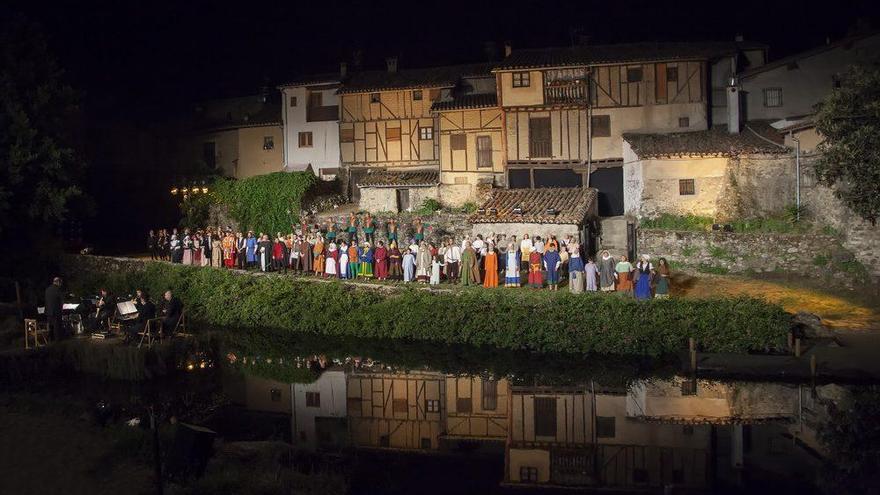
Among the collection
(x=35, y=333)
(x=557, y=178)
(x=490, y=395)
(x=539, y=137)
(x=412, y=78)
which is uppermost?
(x=412, y=78)

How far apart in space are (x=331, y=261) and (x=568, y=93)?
1348 centimetres

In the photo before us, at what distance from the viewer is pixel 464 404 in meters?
21.2

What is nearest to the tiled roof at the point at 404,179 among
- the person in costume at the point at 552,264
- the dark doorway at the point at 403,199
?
the dark doorway at the point at 403,199

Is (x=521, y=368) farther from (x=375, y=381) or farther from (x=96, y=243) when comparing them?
(x=96, y=243)

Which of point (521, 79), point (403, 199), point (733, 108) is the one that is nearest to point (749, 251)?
point (733, 108)

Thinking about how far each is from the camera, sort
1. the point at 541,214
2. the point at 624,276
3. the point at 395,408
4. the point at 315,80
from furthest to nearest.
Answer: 1. the point at 315,80
2. the point at 541,214
3. the point at 624,276
4. the point at 395,408

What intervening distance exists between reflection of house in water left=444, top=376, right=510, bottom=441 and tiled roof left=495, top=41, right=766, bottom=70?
1874 cm

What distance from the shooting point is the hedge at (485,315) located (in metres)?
23.1

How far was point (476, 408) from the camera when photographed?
68.3 ft

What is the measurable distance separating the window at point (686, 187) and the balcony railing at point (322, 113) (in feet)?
61.7

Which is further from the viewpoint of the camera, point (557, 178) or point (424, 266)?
point (557, 178)

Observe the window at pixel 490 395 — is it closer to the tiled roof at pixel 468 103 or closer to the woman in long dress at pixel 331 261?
the woman in long dress at pixel 331 261

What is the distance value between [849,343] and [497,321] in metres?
9.76

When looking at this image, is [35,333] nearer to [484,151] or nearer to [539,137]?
[484,151]
